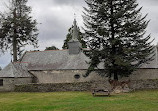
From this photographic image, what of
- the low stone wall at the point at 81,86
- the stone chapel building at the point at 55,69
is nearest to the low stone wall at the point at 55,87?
the low stone wall at the point at 81,86

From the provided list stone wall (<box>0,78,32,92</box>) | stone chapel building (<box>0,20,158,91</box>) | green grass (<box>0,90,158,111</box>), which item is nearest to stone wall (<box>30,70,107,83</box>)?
stone chapel building (<box>0,20,158,91</box>)

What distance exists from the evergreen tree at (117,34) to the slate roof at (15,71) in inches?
452

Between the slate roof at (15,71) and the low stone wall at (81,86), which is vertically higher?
the slate roof at (15,71)

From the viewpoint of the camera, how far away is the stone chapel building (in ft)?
95.5

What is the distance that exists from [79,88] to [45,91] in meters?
4.43

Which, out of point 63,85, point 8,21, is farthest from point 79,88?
point 8,21

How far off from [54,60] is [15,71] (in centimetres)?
663

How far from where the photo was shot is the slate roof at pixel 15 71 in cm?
2959

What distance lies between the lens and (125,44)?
25.1 metres

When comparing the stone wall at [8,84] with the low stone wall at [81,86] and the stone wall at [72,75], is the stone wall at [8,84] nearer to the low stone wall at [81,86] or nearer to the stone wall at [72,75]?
the low stone wall at [81,86]

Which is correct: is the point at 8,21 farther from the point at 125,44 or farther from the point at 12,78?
the point at 125,44

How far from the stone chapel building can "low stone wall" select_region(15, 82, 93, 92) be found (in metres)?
2.38

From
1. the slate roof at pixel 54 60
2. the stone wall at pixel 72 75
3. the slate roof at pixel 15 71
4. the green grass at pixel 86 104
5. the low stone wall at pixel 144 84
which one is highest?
the slate roof at pixel 54 60

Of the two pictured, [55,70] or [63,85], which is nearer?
[63,85]
